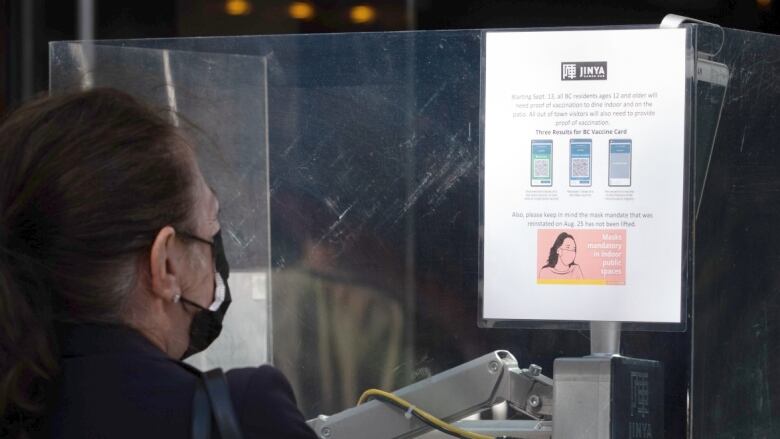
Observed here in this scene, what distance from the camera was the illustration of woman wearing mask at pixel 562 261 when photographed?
98.8 inches

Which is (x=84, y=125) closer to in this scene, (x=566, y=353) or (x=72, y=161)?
(x=72, y=161)

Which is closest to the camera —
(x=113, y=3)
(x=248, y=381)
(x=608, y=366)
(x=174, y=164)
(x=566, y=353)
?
(x=248, y=381)

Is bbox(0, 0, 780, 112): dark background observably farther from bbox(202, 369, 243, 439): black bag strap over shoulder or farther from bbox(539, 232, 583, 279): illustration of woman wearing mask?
bbox(202, 369, 243, 439): black bag strap over shoulder

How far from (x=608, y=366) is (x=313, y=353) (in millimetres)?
717

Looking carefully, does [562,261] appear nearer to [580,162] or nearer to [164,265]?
[580,162]

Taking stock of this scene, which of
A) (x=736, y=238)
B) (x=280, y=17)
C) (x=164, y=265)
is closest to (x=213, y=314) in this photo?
(x=164, y=265)

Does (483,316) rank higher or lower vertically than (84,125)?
lower

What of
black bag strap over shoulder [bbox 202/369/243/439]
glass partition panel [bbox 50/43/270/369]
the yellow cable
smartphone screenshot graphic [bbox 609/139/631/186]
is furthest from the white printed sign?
black bag strap over shoulder [bbox 202/369/243/439]

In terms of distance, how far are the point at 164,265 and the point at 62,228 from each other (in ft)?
0.50

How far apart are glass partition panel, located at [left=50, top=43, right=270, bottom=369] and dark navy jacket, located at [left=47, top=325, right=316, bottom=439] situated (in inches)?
47.5

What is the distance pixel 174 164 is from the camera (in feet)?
5.50

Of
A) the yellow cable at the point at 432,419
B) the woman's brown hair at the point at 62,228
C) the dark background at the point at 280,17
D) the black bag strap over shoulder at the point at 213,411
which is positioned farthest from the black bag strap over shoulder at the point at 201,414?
the dark background at the point at 280,17

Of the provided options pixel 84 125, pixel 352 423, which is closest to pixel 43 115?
pixel 84 125

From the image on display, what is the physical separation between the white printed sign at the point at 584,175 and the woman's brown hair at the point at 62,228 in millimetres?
1055
